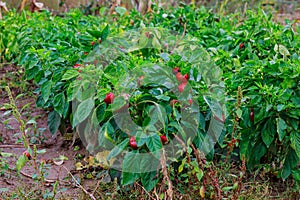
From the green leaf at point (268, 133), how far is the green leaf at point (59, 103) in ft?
4.08

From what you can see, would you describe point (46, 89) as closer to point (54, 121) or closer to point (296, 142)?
point (54, 121)

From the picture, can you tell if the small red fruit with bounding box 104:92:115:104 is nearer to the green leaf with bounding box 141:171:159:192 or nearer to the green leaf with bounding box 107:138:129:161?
the green leaf with bounding box 107:138:129:161

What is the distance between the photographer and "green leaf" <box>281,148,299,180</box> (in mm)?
2725

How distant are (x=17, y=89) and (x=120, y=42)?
1858 mm

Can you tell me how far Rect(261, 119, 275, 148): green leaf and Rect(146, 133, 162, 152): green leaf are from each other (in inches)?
28.2

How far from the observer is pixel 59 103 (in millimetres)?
3088

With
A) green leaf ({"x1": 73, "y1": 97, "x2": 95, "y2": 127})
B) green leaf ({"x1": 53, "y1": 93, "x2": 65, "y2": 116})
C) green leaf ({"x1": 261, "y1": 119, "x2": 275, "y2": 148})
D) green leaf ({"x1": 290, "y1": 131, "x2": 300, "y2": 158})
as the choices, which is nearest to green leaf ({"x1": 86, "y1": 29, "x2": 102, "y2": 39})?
green leaf ({"x1": 53, "y1": 93, "x2": 65, "y2": 116})

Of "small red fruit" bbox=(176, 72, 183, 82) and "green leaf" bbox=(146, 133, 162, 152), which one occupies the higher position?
"small red fruit" bbox=(176, 72, 183, 82)

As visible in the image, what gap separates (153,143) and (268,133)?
764mm

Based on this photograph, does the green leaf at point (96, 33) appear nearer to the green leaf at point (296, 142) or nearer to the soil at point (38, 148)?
the soil at point (38, 148)

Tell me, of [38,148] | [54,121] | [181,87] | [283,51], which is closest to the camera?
[181,87]

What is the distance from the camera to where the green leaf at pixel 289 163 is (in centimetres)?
272

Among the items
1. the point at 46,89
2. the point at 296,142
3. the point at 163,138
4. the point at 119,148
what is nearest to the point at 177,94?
the point at 163,138

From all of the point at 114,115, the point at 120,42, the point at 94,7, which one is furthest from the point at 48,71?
the point at 94,7
